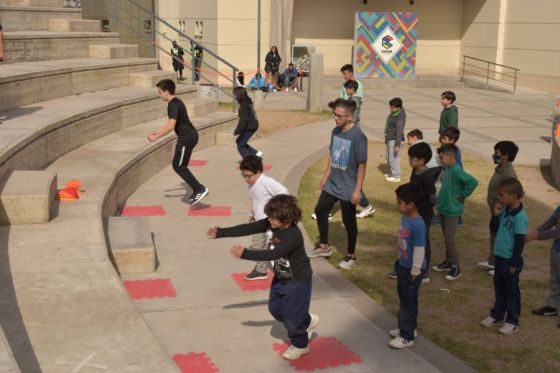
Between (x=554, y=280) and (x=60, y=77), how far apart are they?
32.4 ft

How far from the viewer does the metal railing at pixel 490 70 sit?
30.4m

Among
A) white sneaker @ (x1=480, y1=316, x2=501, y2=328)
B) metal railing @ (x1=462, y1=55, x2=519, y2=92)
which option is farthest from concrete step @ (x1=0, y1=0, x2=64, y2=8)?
metal railing @ (x1=462, y1=55, x2=519, y2=92)

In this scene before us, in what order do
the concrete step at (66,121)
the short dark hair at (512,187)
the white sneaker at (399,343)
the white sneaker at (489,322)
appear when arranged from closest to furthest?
the white sneaker at (399,343) < the short dark hair at (512,187) < the white sneaker at (489,322) < the concrete step at (66,121)

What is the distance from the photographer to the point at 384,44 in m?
30.4

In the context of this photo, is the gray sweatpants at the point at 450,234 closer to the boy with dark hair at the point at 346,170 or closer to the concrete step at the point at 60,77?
the boy with dark hair at the point at 346,170

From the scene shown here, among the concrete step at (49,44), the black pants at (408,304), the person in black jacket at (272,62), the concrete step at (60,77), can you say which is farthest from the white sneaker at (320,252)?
the person in black jacket at (272,62)

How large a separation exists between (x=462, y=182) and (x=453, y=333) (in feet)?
6.16

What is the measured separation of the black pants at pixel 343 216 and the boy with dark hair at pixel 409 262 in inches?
76.2

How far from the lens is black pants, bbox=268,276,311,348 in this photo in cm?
576

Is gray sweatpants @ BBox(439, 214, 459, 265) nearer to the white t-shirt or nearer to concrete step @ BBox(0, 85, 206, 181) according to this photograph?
the white t-shirt

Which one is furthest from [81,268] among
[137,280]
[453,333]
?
[453,333]

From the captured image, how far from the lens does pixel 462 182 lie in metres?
7.90

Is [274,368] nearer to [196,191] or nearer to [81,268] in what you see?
[81,268]

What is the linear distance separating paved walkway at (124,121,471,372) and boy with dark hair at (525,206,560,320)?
142cm
